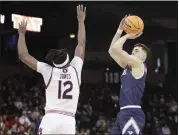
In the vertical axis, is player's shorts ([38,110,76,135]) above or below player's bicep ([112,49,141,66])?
below

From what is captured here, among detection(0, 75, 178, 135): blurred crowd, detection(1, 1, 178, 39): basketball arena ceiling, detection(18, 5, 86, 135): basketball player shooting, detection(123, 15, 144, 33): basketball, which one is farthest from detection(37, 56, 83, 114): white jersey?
detection(1, 1, 178, 39): basketball arena ceiling

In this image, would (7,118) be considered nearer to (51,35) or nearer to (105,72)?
(51,35)

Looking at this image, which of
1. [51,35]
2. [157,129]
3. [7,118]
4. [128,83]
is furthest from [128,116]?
[51,35]

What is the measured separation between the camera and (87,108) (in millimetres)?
21656

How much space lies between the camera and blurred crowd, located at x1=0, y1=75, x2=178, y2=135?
60.5 feet

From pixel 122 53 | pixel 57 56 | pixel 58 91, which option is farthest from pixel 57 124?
pixel 122 53

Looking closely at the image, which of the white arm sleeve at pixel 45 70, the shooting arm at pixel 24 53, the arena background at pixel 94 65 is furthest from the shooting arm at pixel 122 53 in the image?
the arena background at pixel 94 65

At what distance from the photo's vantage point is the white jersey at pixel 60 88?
634 cm

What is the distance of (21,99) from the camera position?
2191 centimetres

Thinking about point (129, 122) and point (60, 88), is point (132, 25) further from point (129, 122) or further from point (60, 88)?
point (60, 88)

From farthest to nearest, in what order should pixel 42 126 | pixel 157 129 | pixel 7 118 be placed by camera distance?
pixel 157 129 → pixel 7 118 → pixel 42 126

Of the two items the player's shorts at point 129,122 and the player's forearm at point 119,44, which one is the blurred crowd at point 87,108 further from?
the player's forearm at point 119,44

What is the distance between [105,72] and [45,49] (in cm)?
378

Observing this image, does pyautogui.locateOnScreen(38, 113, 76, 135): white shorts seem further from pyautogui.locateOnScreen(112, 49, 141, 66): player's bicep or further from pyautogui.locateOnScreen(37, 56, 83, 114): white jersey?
pyautogui.locateOnScreen(112, 49, 141, 66): player's bicep
